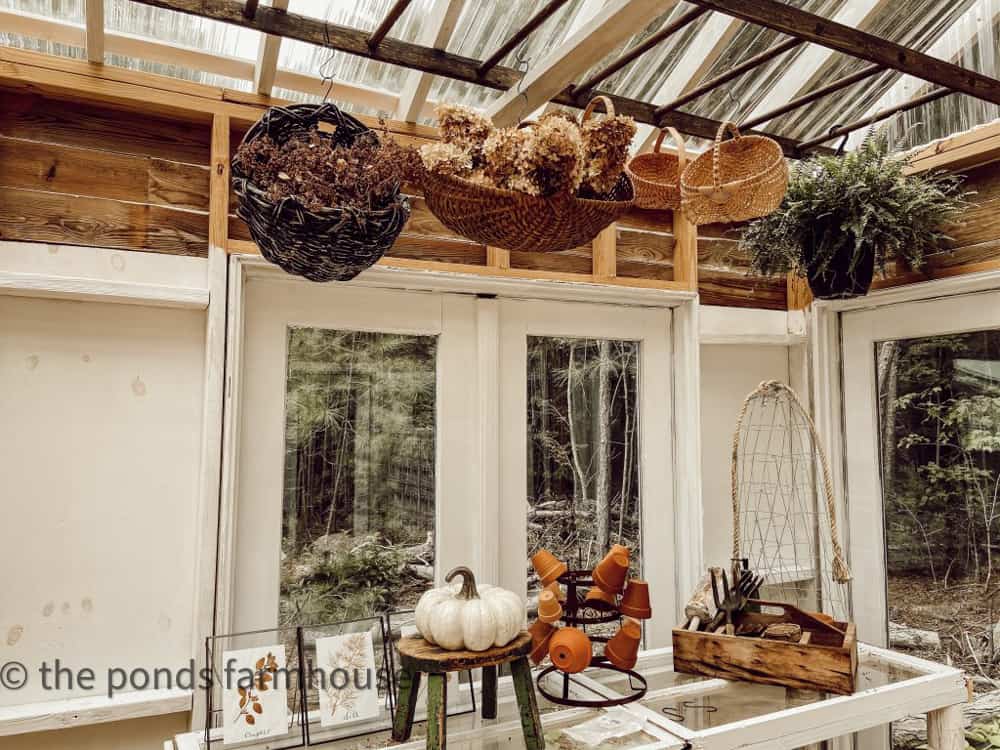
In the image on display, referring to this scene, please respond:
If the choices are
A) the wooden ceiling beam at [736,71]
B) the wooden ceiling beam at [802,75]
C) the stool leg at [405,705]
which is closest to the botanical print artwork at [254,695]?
the stool leg at [405,705]

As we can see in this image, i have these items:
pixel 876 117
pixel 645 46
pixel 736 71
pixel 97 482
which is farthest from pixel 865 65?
pixel 97 482

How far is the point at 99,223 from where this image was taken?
76.4 inches

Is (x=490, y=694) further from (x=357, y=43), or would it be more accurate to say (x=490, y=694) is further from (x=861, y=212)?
(x=861, y=212)

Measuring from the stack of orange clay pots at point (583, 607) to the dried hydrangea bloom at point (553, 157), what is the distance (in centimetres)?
88

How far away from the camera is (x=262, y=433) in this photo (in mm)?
2131

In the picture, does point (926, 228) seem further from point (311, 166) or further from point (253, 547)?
point (253, 547)

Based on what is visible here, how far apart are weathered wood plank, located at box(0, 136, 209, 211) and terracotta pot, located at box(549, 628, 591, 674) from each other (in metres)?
1.54

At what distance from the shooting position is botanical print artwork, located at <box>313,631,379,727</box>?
1.57m

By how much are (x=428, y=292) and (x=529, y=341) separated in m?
0.40

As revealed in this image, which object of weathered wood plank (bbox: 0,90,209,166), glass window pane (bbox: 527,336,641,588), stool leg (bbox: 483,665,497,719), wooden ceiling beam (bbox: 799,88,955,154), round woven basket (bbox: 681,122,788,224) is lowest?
stool leg (bbox: 483,665,497,719)

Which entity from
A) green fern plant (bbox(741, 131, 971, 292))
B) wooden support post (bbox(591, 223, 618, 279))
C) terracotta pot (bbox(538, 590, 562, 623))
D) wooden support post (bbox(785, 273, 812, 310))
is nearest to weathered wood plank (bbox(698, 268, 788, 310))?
wooden support post (bbox(785, 273, 812, 310))

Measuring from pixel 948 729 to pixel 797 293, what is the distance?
1603mm

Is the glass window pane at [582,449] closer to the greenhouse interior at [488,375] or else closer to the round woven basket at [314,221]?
the greenhouse interior at [488,375]

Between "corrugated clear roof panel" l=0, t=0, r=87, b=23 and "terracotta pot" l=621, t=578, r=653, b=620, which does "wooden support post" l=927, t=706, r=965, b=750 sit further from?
"corrugated clear roof panel" l=0, t=0, r=87, b=23
